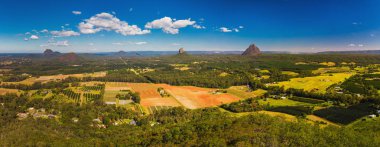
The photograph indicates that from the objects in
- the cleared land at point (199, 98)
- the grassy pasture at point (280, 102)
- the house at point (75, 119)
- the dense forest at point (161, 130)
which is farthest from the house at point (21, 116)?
the grassy pasture at point (280, 102)

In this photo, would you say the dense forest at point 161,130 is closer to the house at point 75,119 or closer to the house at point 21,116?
the house at point 75,119

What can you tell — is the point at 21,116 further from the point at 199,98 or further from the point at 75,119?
the point at 199,98

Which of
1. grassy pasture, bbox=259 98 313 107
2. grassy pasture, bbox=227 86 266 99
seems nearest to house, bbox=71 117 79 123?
grassy pasture, bbox=259 98 313 107

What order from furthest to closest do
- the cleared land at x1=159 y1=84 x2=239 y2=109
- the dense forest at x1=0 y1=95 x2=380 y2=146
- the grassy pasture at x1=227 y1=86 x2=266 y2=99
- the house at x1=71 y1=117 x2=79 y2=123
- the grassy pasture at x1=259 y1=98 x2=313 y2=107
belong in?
the grassy pasture at x1=227 y1=86 x2=266 y2=99, the cleared land at x1=159 y1=84 x2=239 y2=109, the grassy pasture at x1=259 y1=98 x2=313 y2=107, the house at x1=71 y1=117 x2=79 y2=123, the dense forest at x1=0 y1=95 x2=380 y2=146

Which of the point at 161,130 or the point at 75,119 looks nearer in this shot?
the point at 161,130

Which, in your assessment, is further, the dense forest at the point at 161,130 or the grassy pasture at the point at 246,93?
the grassy pasture at the point at 246,93

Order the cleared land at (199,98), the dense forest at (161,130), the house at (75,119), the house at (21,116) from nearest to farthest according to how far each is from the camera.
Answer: the dense forest at (161,130)
the house at (75,119)
the house at (21,116)
the cleared land at (199,98)

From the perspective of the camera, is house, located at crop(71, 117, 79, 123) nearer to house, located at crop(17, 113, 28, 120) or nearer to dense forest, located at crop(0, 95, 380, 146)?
dense forest, located at crop(0, 95, 380, 146)

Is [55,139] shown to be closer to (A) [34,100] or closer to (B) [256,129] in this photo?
(B) [256,129]

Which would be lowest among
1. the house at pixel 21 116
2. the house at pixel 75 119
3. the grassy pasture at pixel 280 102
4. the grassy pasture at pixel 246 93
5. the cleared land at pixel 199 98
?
the house at pixel 21 116

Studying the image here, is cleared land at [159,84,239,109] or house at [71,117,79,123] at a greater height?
cleared land at [159,84,239,109]

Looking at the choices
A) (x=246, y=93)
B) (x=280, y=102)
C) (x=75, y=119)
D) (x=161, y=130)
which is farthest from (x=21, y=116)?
(x=280, y=102)

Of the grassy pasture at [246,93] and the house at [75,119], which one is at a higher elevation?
the grassy pasture at [246,93]
